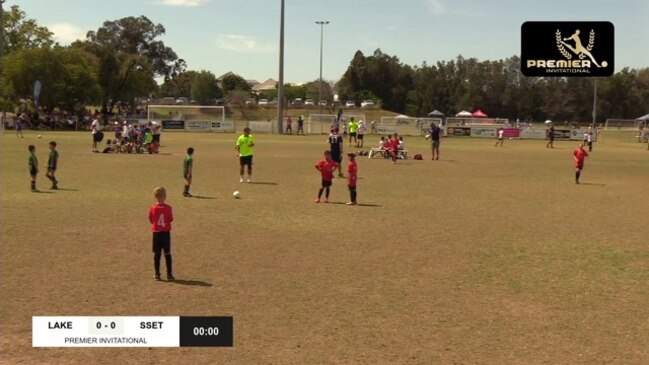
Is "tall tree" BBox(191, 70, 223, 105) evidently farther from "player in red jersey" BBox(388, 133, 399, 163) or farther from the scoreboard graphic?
the scoreboard graphic

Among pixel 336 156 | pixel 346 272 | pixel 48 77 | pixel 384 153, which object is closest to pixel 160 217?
pixel 346 272

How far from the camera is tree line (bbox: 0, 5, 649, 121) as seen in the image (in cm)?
7012

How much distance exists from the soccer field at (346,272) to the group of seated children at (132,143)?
13562 millimetres

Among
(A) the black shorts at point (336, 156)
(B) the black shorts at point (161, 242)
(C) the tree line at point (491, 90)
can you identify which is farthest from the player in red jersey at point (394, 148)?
(C) the tree line at point (491, 90)

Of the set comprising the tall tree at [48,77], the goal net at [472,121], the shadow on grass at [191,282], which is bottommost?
the shadow on grass at [191,282]

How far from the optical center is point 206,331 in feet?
24.5

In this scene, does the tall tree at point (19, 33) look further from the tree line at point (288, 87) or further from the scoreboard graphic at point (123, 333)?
the scoreboard graphic at point (123, 333)

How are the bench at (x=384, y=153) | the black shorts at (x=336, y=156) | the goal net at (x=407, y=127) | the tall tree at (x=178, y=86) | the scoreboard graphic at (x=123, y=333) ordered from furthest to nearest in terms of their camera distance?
the tall tree at (x=178, y=86) → the goal net at (x=407, y=127) → the bench at (x=384, y=153) → the black shorts at (x=336, y=156) → the scoreboard graphic at (x=123, y=333)

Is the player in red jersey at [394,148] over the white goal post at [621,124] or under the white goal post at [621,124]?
under

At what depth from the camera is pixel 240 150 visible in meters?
22.1

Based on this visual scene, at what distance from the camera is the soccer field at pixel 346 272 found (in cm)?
730

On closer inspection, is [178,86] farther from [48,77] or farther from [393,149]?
[393,149]

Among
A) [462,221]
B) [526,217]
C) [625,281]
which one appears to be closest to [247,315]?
[625,281]

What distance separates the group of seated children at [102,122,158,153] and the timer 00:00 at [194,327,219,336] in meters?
28.7
